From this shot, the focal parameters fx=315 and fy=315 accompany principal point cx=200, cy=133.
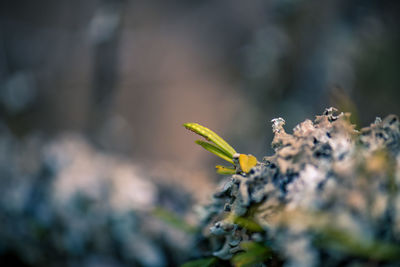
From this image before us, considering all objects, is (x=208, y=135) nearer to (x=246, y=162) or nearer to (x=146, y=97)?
(x=246, y=162)

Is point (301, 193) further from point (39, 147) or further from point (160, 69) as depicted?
point (160, 69)

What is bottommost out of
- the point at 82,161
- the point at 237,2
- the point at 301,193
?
the point at 301,193

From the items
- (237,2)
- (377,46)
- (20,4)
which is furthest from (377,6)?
(20,4)

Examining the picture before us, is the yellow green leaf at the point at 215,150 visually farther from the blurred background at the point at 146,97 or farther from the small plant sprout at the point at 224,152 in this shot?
the blurred background at the point at 146,97

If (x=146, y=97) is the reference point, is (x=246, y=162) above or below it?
below

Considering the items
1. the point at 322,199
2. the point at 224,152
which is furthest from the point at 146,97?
the point at 322,199

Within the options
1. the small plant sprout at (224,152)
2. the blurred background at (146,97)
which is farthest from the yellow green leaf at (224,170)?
the blurred background at (146,97)

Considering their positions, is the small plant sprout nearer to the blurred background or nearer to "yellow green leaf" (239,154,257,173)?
"yellow green leaf" (239,154,257,173)
